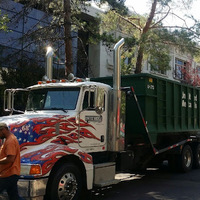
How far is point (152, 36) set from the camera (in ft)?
51.0

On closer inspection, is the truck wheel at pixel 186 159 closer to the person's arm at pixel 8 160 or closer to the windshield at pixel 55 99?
the windshield at pixel 55 99

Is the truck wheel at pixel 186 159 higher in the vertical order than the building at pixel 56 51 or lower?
lower

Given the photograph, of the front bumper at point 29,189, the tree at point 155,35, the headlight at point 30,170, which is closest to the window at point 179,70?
the tree at point 155,35

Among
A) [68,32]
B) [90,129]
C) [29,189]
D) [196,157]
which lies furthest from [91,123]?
[68,32]

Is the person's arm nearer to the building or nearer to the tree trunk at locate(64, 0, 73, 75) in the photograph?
the tree trunk at locate(64, 0, 73, 75)

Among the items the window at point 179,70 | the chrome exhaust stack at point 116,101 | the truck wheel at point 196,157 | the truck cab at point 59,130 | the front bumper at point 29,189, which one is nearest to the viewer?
the front bumper at point 29,189

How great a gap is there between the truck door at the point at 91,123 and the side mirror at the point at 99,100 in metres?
0.06

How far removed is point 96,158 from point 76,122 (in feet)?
3.72

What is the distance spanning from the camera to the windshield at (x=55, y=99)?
6.79 meters

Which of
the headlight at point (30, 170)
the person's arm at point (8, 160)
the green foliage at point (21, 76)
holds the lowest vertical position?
the headlight at point (30, 170)

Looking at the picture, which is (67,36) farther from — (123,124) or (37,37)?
(123,124)

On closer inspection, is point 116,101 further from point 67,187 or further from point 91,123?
point 67,187

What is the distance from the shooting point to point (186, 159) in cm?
1086

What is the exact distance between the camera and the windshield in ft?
22.3
